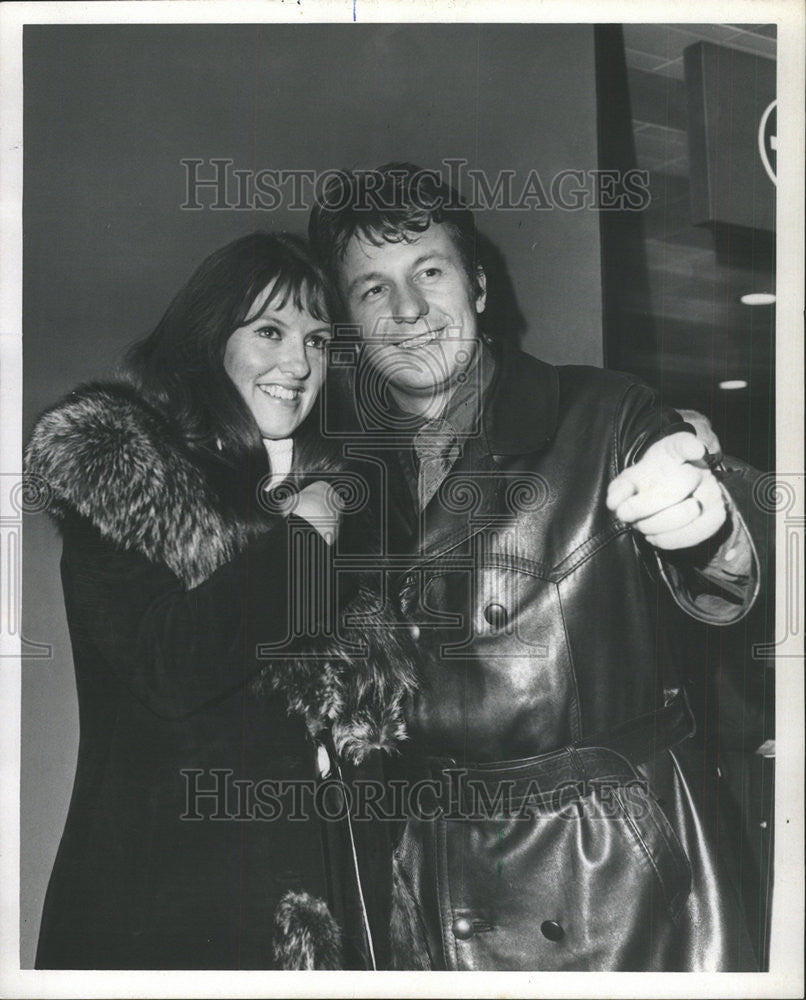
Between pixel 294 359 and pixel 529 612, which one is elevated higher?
Result: pixel 294 359

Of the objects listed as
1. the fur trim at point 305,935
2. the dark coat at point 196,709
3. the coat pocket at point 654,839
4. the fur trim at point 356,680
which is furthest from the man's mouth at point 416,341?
the fur trim at point 305,935

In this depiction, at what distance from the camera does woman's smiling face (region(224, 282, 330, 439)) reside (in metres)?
2.01

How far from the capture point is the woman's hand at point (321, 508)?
1.99 meters

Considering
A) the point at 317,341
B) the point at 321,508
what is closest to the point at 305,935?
the point at 321,508

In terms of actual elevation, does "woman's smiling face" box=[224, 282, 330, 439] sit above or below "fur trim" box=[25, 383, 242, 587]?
above

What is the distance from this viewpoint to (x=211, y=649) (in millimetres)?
1974

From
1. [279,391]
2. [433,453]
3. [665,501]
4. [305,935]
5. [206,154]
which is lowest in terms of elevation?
[305,935]

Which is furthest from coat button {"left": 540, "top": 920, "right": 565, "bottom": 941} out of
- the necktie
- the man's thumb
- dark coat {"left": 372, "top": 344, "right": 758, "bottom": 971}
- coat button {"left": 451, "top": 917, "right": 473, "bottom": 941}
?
the man's thumb

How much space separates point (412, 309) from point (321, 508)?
17.9 inches

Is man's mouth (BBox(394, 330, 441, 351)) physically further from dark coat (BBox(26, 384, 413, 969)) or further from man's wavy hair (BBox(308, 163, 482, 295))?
dark coat (BBox(26, 384, 413, 969))

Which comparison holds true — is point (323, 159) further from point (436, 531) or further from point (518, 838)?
point (518, 838)

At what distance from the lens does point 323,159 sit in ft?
6.68

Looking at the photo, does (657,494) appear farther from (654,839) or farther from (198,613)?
(198,613)

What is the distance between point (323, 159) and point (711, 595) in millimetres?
1228
